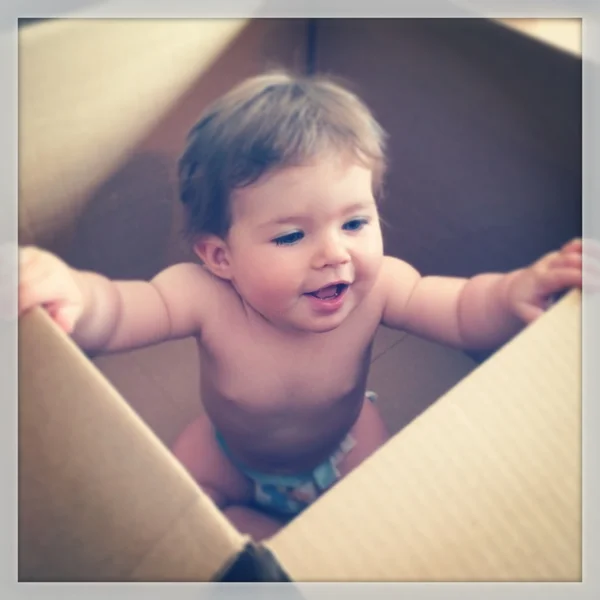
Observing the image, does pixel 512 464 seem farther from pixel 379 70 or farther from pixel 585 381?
pixel 379 70

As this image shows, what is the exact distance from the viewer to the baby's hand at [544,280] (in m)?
0.67

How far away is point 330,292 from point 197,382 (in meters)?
0.15

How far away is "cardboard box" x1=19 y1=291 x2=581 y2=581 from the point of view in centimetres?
54

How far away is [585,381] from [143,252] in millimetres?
417

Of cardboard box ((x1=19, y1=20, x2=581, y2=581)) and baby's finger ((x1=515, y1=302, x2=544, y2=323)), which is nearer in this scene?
cardboard box ((x1=19, y1=20, x2=581, y2=581))

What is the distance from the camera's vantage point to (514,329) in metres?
0.67

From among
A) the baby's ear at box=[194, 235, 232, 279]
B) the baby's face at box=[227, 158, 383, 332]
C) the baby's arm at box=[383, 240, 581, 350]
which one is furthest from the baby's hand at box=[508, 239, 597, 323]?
the baby's ear at box=[194, 235, 232, 279]

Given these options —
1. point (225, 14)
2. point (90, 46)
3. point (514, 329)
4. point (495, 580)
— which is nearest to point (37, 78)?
point (90, 46)

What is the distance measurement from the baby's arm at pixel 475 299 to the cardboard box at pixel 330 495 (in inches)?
2.1

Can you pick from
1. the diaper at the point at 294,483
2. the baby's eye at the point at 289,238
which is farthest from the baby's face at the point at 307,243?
the diaper at the point at 294,483

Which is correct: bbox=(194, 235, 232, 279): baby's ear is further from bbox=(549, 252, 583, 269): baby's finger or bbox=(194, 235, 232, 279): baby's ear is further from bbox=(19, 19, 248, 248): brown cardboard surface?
bbox=(549, 252, 583, 269): baby's finger

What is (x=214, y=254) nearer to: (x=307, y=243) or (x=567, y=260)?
(x=307, y=243)

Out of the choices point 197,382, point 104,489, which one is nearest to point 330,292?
point 197,382

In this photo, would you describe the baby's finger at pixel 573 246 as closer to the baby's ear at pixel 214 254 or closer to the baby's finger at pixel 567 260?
the baby's finger at pixel 567 260
